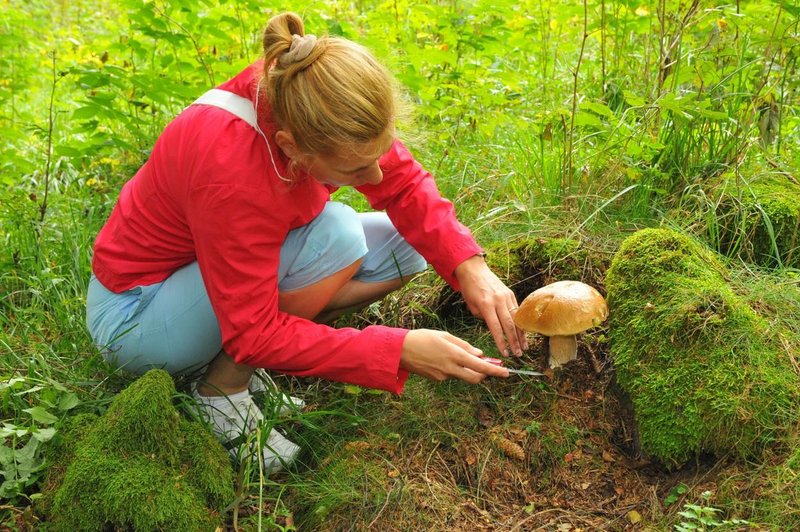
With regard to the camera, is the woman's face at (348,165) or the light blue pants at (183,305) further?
the light blue pants at (183,305)

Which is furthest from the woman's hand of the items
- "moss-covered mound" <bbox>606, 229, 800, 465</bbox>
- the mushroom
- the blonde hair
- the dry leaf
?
the blonde hair

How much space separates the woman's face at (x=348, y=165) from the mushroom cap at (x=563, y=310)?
67 cm

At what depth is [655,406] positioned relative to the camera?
2.23m

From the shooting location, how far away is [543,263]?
9.50 feet

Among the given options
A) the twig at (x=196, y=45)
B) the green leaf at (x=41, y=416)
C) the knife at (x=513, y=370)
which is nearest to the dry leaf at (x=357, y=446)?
the knife at (x=513, y=370)

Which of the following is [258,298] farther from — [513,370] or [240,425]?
[513,370]

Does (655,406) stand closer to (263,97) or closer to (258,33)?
(263,97)

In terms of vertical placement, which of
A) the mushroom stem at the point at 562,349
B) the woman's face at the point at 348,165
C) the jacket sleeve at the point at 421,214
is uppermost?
the woman's face at the point at 348,165

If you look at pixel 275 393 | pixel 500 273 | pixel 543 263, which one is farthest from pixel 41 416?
pixel 543 263

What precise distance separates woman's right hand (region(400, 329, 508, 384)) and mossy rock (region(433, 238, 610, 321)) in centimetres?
68

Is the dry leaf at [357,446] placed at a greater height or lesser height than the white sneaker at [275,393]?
lesser

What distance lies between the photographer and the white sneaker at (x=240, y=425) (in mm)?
2490

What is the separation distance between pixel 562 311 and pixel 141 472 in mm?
1382

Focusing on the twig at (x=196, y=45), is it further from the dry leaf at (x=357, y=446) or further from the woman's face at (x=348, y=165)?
the dry leaf at (x=357, y=446)
